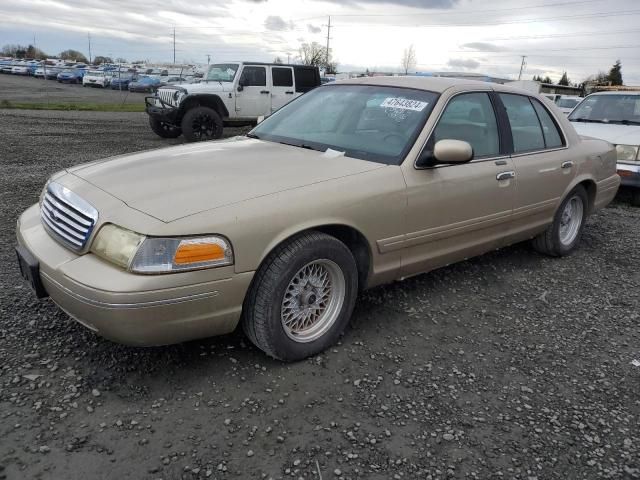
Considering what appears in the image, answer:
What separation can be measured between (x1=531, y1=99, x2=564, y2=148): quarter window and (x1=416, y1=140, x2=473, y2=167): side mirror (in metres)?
1.64

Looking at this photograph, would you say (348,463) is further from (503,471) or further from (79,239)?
(79,239)

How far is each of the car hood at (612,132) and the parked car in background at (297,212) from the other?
330cm

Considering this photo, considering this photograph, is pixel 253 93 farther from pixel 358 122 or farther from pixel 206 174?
pixel 206 174

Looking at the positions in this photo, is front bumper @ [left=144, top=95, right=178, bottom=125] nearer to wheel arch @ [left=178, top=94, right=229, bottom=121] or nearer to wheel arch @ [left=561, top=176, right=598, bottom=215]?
wheel arch @ [left=178, top=94, right=229, bottom=121]

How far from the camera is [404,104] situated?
12.1 feet

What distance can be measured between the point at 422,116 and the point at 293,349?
1779 mm

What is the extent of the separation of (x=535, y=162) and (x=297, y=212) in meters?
→ 2.48

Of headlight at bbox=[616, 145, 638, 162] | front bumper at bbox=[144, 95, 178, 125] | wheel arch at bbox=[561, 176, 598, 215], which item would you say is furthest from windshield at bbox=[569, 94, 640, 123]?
front bumper at bbox=[144, 95, 178, 125]

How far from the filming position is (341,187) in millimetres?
2990

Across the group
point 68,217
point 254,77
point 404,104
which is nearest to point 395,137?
point 404,104

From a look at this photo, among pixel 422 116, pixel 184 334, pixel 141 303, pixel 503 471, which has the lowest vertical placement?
pixel 503 471

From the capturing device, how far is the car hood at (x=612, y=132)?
23.5 ft

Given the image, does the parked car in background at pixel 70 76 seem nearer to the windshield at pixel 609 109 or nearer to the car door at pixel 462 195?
the windshield at pixel 609 109

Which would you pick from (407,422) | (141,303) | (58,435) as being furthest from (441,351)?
(58,435)
